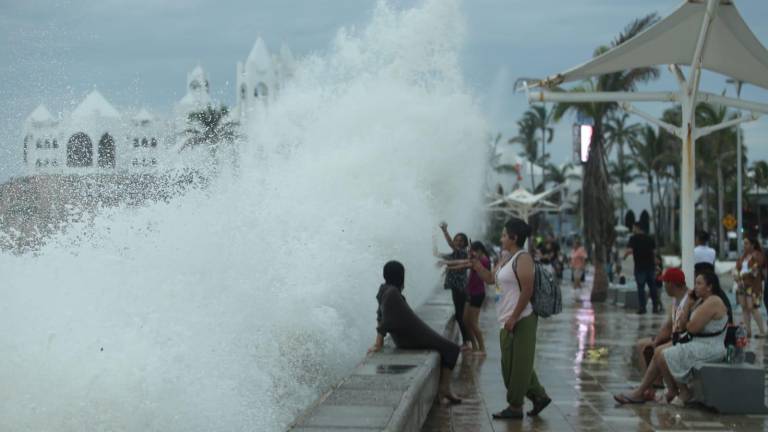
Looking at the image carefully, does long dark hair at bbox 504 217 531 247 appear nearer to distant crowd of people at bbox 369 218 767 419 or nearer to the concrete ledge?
distant crowd of people at bbox 369 218 767 419

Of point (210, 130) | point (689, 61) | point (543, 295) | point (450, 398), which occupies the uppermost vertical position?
point (210, 130)

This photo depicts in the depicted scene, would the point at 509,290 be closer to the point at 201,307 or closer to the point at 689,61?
the point at 201,307

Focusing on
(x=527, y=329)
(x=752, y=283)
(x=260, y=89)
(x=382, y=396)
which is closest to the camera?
(x=382, y=396)

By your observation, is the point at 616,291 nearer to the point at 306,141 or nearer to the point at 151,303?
the point at 306,141

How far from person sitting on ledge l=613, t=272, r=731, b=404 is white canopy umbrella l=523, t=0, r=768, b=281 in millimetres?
3796

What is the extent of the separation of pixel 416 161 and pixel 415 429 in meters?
16.9

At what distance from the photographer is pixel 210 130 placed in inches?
1249

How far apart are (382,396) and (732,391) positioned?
3.42 meters

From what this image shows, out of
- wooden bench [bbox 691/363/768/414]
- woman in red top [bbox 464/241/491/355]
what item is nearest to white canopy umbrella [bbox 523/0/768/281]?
woman in red top [bbox 464/241/491/355]

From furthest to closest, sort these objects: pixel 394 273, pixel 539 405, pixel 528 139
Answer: pixel 528 139
pixel 394 273
pixel 539 405

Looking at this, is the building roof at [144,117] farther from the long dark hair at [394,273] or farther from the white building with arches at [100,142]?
the long dark hair at [394,273]

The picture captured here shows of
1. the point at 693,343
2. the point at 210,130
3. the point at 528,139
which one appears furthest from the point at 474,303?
the point at 528,139

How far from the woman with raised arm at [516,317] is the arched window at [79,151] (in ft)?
44.2

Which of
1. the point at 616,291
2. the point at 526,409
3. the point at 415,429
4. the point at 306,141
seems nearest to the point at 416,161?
the point at 306,141
